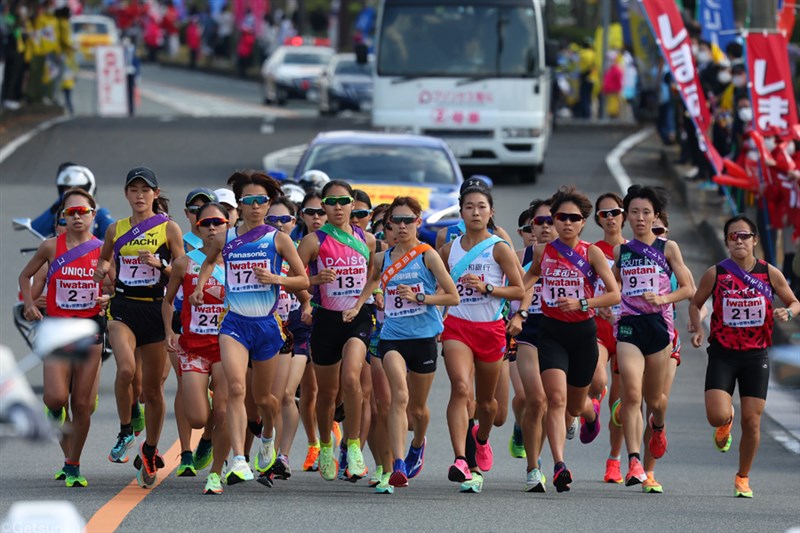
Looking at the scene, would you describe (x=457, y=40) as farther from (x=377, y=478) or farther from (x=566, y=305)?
(x=377, y=478)

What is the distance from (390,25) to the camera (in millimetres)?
27906

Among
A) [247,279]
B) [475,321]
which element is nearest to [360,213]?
[475,321]

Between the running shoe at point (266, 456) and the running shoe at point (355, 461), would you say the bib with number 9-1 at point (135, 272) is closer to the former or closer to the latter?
the running shoe at point (266, 456)

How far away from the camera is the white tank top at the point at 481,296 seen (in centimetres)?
1140

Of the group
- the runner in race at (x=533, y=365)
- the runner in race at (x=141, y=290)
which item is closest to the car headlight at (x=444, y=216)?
the runner in race at (x=533, y=365)

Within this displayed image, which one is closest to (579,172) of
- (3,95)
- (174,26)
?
(3,95)

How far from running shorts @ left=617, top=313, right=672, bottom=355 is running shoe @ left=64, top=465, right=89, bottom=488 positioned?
3.49 m

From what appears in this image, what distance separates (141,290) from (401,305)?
5.33 ft

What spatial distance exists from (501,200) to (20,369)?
21.1 m

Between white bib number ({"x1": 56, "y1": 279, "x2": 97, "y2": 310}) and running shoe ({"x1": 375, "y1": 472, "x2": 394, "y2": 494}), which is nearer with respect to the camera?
running shoe ({"x1": 375, "y1": 472, "x2": 394, "y2": 494})

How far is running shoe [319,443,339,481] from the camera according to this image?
11.7 metres

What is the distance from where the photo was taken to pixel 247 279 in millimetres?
11016

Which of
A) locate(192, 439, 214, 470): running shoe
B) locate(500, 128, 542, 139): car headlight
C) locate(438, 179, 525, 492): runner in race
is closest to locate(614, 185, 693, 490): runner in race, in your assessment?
locate(438, 179, 525, 492): runner in race

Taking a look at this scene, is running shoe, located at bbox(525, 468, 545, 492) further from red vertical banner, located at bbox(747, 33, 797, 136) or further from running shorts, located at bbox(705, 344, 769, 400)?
red vertical banner, located at bbox(747, 33, 797, 136)
